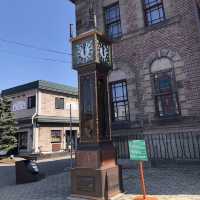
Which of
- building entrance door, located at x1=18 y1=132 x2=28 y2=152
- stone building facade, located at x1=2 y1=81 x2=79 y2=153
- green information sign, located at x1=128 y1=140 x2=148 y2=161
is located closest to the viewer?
green information sign, located at x1=128 y1=140 x2=148 y2=161

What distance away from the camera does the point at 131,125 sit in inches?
423

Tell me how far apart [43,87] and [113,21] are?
1384 cm

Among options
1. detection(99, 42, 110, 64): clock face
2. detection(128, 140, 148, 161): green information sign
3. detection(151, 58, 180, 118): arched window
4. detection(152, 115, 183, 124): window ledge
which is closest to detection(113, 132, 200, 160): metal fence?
detection(152, 115, 183, 124): window ledge

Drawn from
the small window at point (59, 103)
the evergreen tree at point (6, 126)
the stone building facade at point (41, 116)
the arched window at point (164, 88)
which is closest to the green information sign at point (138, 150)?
the arched window at point (164, 88)

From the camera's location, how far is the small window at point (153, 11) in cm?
1083

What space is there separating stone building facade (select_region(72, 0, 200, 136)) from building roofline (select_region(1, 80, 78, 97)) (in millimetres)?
13394

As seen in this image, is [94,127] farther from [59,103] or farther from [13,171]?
[59,103]

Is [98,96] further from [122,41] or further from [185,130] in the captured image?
[122,41]

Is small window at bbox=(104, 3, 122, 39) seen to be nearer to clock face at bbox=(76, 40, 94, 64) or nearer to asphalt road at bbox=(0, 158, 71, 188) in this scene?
clock face at bbox=(76, 40, 94, 64)

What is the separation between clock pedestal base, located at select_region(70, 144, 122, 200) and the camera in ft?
18.0

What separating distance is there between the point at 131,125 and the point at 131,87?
1.90 metres

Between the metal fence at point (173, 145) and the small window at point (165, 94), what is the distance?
3.38 feet

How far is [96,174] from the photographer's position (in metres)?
5.54

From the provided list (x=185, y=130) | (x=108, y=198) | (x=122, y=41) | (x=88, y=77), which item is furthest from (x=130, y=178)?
(x=122, y=41)
